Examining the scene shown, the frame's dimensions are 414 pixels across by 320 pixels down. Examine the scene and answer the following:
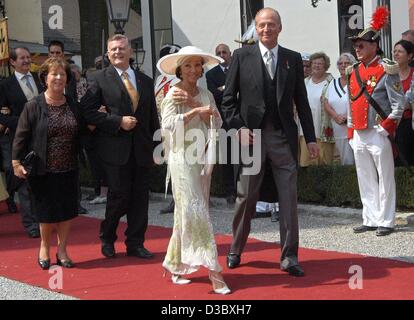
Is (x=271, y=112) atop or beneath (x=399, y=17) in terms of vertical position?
beneath

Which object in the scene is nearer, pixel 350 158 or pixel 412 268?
pixel 412 268

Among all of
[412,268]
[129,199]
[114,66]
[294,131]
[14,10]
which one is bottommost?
[412,268]

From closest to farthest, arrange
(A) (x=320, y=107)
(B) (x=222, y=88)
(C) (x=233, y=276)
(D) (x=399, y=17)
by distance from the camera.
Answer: (C) (x=233, y=276) < (B) (x=222, y=88) < (A) (x=320, y=107) < (D) (x=399, y=17)

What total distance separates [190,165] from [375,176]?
9.42 feet

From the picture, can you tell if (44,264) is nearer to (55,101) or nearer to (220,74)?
(55,101)

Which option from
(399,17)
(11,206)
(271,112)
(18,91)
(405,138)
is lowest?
(11,206)

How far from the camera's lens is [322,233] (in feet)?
27.8

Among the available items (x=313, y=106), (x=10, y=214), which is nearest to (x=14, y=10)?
(x=10, y=214)

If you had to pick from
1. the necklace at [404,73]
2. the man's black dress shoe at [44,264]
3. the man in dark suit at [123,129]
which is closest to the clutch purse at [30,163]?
the man in dark suit at [123,129]

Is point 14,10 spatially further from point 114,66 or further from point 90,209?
point 114,66

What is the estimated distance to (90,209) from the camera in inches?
440

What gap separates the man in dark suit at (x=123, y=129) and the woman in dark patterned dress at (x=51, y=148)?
23 centimetres

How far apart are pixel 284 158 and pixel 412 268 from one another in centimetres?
139

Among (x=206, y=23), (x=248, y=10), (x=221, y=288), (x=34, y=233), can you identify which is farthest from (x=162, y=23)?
(x=221, y=288)
